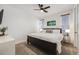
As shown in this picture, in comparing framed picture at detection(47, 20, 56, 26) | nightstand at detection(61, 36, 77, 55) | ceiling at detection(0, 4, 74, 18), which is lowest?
nightstand at detection(61, 36, 77, 55)

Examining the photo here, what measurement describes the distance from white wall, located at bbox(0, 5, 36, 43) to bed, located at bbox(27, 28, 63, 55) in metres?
0.11

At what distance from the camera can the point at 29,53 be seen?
1.14 meters

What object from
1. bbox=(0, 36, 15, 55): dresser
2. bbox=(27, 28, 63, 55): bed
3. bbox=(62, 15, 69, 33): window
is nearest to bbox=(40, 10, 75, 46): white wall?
bbox=(62, 15, 69, 33): window

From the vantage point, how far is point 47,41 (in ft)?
4.83

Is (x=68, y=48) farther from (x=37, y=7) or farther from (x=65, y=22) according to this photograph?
(x=37, y=7)

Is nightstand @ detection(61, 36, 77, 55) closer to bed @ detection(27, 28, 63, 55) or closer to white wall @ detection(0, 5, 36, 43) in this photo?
bed @ detection(27, 28, 63, 55)

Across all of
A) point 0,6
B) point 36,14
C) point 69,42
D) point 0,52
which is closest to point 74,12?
point 69,42

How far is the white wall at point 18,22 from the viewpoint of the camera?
1.06 m

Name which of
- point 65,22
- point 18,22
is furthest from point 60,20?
point 18,22

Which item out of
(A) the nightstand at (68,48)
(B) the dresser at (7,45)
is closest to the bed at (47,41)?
(A) the nightstand at (68,48)

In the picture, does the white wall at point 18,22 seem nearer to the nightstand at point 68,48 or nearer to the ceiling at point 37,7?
the ceiling at point 37,7

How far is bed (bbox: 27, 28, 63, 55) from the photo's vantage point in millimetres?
1209

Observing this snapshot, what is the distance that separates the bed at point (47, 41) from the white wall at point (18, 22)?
115 mm

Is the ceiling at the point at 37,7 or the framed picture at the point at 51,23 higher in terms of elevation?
the ceiling at the point at 37,7
